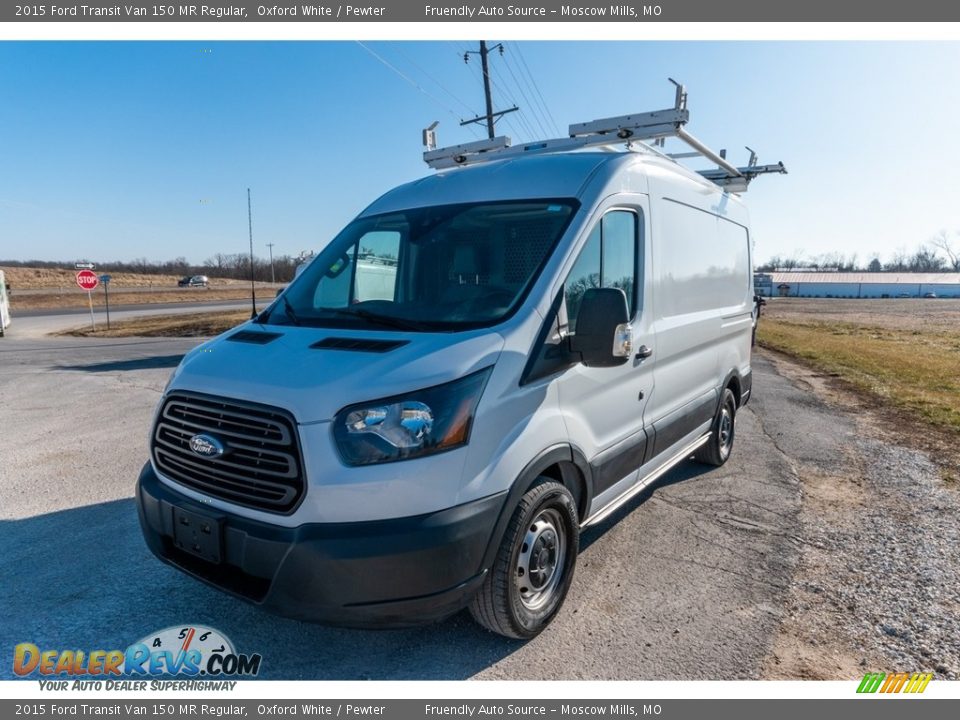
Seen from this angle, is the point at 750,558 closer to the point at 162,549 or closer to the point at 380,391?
the point at 380,391

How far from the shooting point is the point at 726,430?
5.78m

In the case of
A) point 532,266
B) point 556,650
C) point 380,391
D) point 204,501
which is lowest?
point 556,650

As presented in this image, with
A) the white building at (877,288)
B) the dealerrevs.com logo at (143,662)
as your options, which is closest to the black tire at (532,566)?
the dealerrevs.com logo at (143,662)

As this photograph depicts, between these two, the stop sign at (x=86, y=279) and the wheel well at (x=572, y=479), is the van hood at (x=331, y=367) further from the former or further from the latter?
the stop sign at (x=86, y=279)

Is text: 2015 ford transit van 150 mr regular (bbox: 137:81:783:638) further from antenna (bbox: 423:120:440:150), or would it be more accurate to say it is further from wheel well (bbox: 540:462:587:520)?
antenna (bbox: 423:120:440:150)

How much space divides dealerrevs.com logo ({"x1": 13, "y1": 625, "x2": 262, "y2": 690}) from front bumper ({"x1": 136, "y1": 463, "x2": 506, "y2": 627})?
0.56m

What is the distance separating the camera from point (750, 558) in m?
3.78

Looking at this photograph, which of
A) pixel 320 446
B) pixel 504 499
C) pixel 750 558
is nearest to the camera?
pixel 320 446

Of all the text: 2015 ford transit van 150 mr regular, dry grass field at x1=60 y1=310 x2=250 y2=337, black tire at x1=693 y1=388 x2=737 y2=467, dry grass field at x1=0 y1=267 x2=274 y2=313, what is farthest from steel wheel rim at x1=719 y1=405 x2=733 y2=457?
dry grass field at x1=0 y1=267 x2=274 y2=313

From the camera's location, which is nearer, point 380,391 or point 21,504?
point 380,391

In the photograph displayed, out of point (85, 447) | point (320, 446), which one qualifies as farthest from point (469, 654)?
point (85, 447)

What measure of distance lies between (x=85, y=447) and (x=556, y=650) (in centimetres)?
588

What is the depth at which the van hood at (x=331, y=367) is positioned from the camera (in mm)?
2330

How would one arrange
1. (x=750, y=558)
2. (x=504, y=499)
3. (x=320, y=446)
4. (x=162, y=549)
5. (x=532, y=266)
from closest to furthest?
1. (x=320, y=446)
2. (x=504, y=499)
3. (x=162, y=549)
4. (x=532, y=266)
5. (x=750, y=558)
